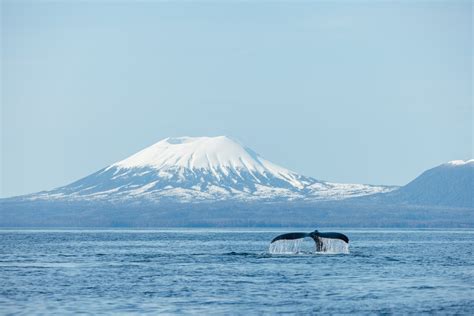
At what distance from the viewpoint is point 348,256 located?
6962cm

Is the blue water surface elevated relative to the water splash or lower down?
lower down

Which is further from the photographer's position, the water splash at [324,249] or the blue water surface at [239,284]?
the water splash at [324,249]

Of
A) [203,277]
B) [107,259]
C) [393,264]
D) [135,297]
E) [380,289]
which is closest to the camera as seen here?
[135,297]

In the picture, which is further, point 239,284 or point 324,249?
point 324,249

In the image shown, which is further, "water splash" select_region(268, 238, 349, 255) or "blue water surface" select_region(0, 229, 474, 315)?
"water splash" select_region(268, 238, 349, 255)

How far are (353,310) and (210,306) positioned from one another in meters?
4.79

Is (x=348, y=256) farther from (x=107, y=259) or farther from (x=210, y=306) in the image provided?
(x=210, y=306)

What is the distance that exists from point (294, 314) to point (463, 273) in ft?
63.7

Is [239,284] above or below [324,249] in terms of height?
below

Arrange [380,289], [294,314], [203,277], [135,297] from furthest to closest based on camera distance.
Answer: [203,277], [380,289], [135,297], [294,314]

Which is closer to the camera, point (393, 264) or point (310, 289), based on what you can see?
point (310, 289)

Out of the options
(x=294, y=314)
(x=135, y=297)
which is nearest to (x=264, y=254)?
(x=135, y=297)

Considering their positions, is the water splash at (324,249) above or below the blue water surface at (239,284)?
above

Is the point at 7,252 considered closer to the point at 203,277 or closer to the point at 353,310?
the point at 203,277
